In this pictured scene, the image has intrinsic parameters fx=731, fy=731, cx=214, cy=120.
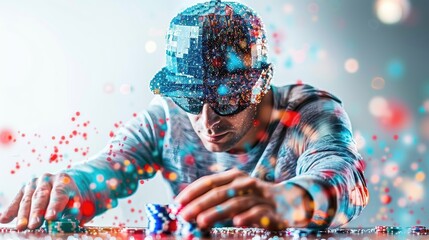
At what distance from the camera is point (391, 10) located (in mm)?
1037

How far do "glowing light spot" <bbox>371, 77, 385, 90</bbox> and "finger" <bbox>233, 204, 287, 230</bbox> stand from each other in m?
0.51

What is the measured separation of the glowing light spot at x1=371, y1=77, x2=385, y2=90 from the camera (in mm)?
1017

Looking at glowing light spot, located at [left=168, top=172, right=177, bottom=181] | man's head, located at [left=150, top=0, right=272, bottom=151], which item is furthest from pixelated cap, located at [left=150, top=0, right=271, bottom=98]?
glowing light spot, located at [left=168, top=172, right=177, bottom=181]

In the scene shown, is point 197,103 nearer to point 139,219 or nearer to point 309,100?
point 309,100

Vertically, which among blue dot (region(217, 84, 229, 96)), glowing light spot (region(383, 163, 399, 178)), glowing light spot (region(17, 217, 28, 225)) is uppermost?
blue dot (region(217, 84, 229, 96))

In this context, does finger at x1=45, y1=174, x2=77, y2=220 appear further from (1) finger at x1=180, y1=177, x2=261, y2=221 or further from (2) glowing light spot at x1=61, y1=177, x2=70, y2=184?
(1) finger at x1=180, y1=177, x2=261, y2=221

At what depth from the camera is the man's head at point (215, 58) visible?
691 mm

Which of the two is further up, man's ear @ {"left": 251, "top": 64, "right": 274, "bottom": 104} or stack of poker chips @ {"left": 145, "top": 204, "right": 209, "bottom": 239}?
man's ear @ {"left": 251, "top": 64, "right": 274, "bottom": 104}

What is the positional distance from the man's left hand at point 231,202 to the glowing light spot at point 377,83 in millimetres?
502

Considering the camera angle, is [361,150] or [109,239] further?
[361,150]

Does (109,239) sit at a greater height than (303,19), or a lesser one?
lesser

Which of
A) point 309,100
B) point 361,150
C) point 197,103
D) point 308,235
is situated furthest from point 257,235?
point 361,150

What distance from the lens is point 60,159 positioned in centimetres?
99

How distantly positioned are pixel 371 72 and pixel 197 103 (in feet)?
1.25
